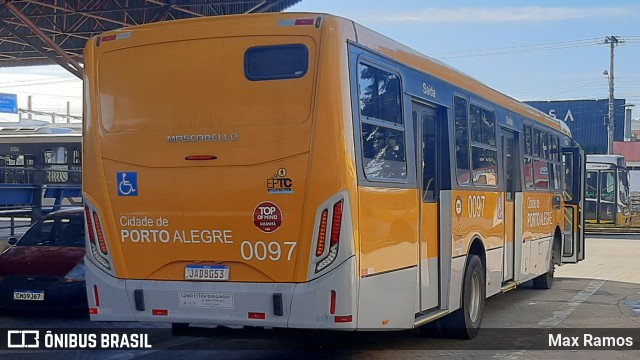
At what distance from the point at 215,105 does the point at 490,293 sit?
5.26 m

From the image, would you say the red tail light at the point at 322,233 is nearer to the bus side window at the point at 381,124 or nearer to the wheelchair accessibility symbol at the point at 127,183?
the bus side window at the point at 381,124

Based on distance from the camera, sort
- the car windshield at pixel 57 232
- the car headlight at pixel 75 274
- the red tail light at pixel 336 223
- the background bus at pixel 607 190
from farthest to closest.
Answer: the background bus at pixel 607 190
the car windshield at pixel 57 232
the car headlight at pixel 75 274
the red tail light at pixel 336 223

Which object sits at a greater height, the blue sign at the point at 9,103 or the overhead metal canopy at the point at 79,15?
the blue sign at the point at 9,103

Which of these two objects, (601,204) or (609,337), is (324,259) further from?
(601,204)

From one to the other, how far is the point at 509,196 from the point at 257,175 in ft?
19.5

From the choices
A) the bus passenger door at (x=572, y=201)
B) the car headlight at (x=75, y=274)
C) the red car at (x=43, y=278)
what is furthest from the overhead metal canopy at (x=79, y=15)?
the car headlight at (x=75, y=274)

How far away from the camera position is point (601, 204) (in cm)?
3606

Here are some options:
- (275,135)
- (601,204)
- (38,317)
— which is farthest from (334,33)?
(601,204)

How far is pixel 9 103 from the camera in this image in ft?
243

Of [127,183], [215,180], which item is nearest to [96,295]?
[127,183]

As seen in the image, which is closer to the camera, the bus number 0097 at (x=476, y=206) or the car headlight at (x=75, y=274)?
the bus number 0097 at (x=476, y=206)

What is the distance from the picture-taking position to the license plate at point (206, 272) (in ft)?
23.9

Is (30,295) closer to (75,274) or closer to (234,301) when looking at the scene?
(75,274)

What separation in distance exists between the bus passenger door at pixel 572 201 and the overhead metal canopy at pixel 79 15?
11.8m
